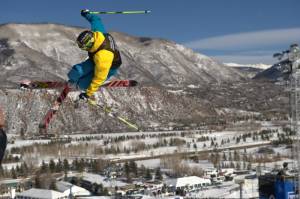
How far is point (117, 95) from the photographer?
372 feet

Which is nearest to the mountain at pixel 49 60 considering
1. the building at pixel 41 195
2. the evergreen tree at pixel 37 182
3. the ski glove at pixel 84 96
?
the evergreen tree at pixel 37 182

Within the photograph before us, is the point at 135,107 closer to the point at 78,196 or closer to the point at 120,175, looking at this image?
the point at 120,175

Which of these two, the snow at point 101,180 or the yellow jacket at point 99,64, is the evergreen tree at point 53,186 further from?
the yellow jacket at point 99,64

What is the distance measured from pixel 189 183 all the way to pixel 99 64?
40701 mm

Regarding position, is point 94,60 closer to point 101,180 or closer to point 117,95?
point 101,180

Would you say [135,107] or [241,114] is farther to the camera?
[241,114]

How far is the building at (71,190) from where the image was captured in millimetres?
42469

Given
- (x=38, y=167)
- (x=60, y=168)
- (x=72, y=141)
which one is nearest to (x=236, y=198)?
(x=60, y=168)

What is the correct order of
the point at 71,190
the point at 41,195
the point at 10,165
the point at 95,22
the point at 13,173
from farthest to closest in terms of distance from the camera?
the point at 10,165
the point at 13,173
the point at 71,190
the point at 41,195
the point at 95,22

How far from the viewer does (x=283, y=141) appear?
Result: 80.8 m

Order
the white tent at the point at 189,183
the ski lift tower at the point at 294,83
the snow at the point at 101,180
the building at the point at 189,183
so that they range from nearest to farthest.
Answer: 1. the ski lift tower at the point at 294,83
2. the building at the point at 189,183
3. the white tent at the point at 189,183
4. the snow at the point at 101,180

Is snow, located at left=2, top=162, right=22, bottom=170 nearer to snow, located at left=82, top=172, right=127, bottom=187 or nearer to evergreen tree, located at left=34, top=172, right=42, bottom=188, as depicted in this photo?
snow, located at left=82, top=172, right=127, bottom=187

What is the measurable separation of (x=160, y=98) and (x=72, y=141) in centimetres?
3937

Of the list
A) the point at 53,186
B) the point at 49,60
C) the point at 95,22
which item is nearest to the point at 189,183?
the point at 53,186
